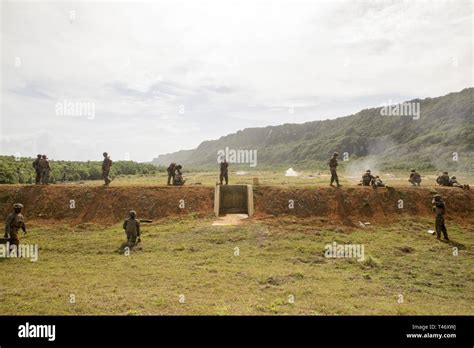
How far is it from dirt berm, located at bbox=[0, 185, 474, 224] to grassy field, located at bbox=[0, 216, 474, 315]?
1.22m

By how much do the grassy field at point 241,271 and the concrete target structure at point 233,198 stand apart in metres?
2.51

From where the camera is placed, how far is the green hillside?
266 ft

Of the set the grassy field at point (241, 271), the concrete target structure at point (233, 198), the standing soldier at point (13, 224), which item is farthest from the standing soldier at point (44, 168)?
the concrete target structure at point (233, 198)

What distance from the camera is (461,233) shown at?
1733 cm

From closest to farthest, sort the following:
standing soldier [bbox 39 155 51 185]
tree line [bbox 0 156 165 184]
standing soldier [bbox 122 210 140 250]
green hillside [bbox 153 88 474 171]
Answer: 1. standing soldier [bbox 122 210 140 250]
2. standing soldier [bbox 39 155 51 185]
3. tree line [bbox 0 156 165 184]
4. green hillside [bbox 153 88 474 171]

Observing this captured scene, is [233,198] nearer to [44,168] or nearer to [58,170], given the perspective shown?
[44,168]

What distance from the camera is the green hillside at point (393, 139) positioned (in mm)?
81125

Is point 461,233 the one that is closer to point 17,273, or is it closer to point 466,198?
point 466,198

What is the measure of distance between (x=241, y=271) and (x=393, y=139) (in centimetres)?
11674

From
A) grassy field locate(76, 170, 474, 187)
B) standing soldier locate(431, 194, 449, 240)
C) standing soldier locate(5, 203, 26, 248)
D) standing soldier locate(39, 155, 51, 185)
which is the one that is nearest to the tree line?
grassy field locate(76, 170, 474, 187)

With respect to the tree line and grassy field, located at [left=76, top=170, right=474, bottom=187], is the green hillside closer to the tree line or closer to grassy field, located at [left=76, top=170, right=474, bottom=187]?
grassy field, located at [left=76, top=170, right=474, bottom=187]

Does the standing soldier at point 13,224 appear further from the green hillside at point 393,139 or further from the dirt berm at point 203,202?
the green hillside at point 393,139
